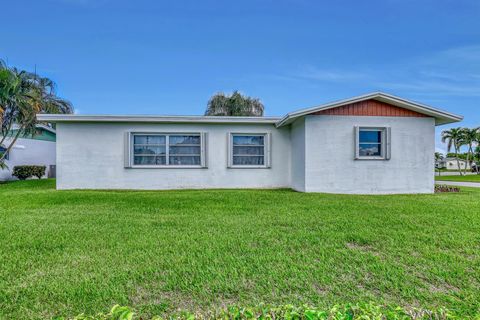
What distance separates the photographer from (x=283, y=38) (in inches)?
587

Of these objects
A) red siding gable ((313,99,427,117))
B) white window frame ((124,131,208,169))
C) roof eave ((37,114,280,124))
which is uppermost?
red siding gable ((313,99,427,117))

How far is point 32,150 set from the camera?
17641 millimetres

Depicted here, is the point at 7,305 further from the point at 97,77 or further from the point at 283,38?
the point at 97,77

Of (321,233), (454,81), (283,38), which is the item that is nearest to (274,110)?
(283,38)

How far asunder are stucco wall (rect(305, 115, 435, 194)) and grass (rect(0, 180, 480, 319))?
11.5 ft

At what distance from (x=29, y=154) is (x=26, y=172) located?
222cm

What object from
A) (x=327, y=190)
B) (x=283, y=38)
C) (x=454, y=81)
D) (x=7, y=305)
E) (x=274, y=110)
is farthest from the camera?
(x=274, y=110)

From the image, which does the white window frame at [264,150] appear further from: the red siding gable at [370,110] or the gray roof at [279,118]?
the red siding gable at [370,110]

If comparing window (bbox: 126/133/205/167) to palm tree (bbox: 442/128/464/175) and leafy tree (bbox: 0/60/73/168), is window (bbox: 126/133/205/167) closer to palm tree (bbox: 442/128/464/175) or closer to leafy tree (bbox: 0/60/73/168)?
leafy tree (bbox: 0/60/73/168)

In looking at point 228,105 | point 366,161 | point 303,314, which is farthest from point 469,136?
point 303,314

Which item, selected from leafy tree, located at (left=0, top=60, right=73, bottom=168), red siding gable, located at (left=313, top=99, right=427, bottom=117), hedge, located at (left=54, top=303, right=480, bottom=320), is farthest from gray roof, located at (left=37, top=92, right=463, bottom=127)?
hedge, located at (left=54, top=303, right=480, bottom=320)

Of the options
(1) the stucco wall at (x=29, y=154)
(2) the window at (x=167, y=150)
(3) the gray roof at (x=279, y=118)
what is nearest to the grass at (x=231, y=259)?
(3) the gray roof at (x=279, y=118)

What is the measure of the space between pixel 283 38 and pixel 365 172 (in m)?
8.94

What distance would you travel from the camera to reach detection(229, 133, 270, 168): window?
1088 centimetres
